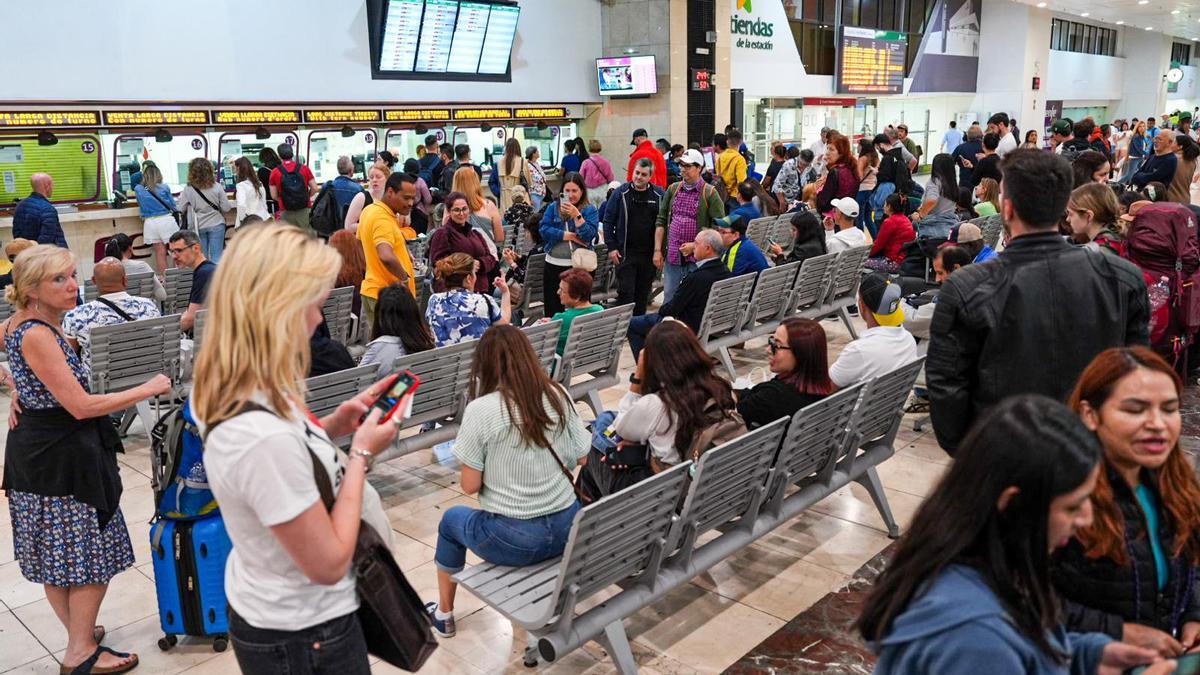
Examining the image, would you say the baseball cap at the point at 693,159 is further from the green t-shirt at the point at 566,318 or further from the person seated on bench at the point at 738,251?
the green t-shirt at the point at 566,318

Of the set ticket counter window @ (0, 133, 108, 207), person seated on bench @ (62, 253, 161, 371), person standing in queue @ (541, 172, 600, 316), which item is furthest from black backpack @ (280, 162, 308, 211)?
person seated on bench @ (62, 253, 161, 371)

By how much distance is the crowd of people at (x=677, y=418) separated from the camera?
4.80 feet

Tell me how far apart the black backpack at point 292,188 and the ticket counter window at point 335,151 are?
4.01 ft

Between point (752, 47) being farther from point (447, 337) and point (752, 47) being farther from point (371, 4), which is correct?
point (447, 337)

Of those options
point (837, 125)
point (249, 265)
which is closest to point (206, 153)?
point (249, 265)

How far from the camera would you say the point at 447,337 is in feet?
18.8

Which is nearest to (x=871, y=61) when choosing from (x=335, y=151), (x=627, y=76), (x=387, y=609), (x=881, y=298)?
(x=627, y=76)

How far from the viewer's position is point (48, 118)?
1038 centimetres

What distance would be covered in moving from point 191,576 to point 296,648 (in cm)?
203

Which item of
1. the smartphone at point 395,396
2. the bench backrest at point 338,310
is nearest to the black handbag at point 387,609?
the smartphone at point 395,396

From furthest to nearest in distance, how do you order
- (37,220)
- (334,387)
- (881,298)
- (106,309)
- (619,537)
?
(37,220)
(106,309)
(881,298)
(334,387)
(619,537)

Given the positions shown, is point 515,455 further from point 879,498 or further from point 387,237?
point 387,237

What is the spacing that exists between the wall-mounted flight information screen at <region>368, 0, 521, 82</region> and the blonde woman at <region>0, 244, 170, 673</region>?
1095 cm

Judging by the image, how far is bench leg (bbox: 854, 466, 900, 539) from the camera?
15.4ft
